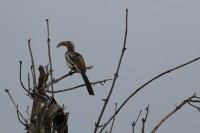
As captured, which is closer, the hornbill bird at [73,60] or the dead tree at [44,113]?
the dead tree at [44,113]

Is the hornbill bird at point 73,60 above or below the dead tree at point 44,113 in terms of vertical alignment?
above

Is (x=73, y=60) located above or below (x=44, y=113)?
above

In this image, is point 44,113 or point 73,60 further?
point 73,60

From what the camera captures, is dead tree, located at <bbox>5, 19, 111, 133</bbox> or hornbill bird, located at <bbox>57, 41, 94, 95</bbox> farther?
hornbill bird, located at <bbox>57, 41, 94, 95</bbox>

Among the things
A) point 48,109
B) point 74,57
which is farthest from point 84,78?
point 48,109

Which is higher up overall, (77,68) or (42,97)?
(77,68)

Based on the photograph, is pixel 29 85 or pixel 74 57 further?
pixel 74 57

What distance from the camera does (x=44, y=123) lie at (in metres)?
2.98

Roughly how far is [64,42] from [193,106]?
8129 millimetres

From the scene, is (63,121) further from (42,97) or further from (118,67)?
(118,67)

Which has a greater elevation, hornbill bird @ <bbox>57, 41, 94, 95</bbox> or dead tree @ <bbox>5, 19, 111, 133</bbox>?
hornbill bird @ <bbox>57, 41, 94, 95</bbox>

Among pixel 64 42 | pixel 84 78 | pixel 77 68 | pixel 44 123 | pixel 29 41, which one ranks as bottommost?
pixel 44 123

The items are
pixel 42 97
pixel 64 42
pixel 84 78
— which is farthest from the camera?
pixel 64 42

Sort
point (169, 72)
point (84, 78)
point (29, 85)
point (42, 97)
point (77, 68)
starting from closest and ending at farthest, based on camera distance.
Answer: point (169, 72) → point (42, 97) → point (29, 85) → point (84, 78) → point (77, 68)
